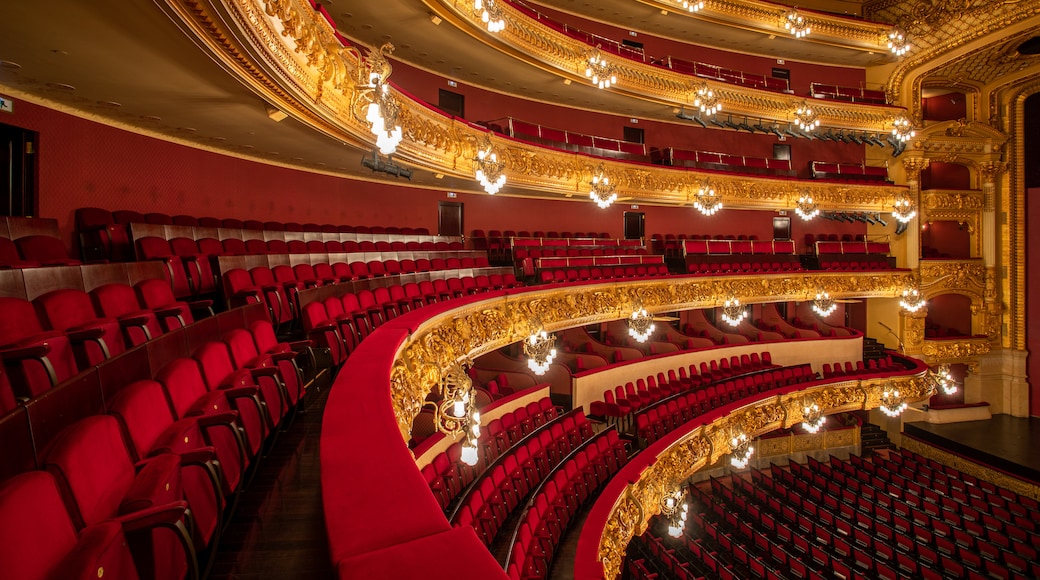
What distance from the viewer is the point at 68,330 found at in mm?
2076

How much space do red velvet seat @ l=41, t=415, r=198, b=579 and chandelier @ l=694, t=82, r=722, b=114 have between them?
11.8m

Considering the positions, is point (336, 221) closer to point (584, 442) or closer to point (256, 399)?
point (584, 442)

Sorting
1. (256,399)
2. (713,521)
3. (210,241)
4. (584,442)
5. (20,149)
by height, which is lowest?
(713,521)

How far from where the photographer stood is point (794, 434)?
11.2 metres

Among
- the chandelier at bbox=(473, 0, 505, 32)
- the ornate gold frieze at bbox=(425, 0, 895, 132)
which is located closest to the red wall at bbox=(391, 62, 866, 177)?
the ornate gold frieze at bbox=(425, 0, 895, 132)

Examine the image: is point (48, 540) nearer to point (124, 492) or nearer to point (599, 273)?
point (124, 492)

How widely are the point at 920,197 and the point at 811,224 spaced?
99.8 inches

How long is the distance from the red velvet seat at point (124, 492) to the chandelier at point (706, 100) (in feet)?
38.8

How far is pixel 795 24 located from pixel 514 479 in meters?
13.2

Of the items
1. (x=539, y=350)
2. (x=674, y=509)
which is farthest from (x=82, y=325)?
(x=674, y=509)

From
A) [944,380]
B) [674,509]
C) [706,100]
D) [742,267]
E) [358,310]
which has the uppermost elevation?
[706,100]

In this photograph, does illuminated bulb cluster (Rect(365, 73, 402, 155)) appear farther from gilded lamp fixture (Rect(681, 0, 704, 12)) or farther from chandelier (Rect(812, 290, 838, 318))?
chandelier (Rect(812, 290, 838, 318))

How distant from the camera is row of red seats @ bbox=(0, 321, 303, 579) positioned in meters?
0.91

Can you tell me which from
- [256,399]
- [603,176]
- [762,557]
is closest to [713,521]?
[762,557]
